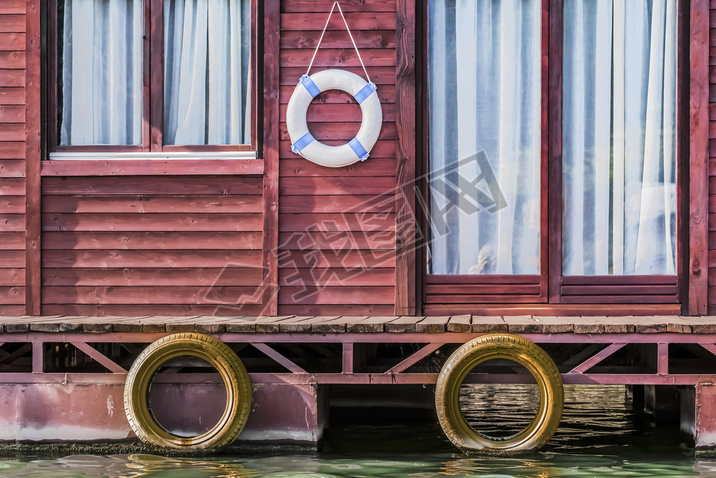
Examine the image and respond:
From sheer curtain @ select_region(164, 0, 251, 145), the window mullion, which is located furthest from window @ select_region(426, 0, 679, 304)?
the window mullion

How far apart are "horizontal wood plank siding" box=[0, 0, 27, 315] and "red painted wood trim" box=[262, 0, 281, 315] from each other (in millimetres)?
1746

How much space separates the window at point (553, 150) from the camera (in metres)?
5.72

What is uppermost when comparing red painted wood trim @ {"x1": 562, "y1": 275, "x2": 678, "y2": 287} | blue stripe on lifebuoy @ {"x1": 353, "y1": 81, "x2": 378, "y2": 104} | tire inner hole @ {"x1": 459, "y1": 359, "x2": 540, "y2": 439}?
blue stripe on lifebuoy @ {"x1": 353, "y1": 81, "x2": 378, "y2": 104}

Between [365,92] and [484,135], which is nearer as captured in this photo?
[365,92]

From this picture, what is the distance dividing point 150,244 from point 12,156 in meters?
1.19

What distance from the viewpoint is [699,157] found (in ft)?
18.3

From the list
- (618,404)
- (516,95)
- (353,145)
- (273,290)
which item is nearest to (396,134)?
(353,145)

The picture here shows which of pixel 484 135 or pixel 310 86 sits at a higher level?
pixel 310 86

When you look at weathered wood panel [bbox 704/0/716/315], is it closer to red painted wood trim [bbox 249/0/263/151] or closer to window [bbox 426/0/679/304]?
window [bbox 426/0/679/304]

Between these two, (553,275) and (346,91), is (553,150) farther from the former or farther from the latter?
(346,91)

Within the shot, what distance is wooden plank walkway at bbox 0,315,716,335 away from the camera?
5059mm

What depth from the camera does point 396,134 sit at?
5734mm

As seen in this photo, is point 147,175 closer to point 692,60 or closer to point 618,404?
point 692,60

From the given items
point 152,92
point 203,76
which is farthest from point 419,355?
point 152,92
